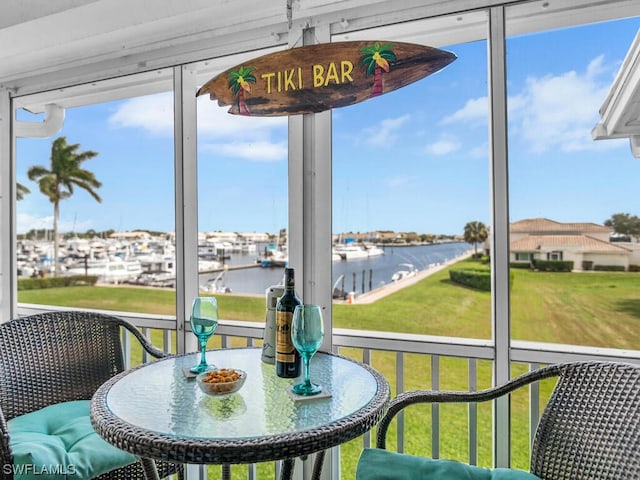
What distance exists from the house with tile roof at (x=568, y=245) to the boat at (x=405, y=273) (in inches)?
43.5

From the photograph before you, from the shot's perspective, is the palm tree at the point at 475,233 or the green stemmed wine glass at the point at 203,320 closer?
the green stemmed wine glass at the point at 203,320

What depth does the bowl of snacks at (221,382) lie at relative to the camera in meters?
1.16

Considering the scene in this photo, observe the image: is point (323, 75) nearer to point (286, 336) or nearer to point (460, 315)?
point (286, 336)

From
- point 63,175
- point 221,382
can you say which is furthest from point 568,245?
point 63,175

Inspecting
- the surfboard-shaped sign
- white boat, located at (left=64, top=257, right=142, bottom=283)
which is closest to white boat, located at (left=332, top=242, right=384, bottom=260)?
the surfboard-shaped sign

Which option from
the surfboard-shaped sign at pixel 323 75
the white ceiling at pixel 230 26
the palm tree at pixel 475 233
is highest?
the white ceiling at pixel 230 26

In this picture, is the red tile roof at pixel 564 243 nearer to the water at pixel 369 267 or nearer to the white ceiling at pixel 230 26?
the white ceiling at pixel 230 26

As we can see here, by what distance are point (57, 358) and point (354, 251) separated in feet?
5.55

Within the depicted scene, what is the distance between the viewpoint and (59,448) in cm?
133

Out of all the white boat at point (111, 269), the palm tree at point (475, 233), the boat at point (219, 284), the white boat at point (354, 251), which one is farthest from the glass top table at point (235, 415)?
the white boat at point (111, 269)

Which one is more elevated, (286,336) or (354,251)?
(354,251)

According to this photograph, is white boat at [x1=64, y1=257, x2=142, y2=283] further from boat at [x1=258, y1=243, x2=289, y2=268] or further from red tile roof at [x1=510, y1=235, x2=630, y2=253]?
red tile roof at [x1=510, y1=235, x2=630, y2=253]

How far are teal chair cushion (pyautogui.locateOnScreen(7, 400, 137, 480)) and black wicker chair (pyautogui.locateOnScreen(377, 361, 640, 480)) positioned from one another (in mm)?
916

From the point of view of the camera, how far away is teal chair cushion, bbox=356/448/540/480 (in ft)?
3.75
